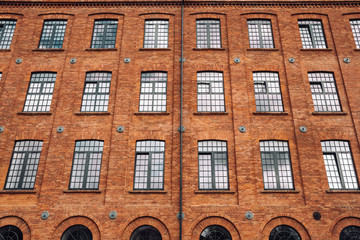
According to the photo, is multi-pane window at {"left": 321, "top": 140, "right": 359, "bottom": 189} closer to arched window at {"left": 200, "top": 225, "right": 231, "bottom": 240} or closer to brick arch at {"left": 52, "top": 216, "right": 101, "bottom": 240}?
arched window at {"left": 200, "top": 225, "right": 231, "bottom": 240}

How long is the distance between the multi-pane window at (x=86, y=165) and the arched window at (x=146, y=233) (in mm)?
2764

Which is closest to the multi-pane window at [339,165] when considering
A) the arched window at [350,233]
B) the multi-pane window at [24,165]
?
the arched window at [350,233]

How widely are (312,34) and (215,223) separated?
12.0 meters

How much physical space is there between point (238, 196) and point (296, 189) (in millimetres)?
2669

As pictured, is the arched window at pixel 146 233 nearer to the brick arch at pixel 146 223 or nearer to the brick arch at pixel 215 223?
the brick arch at pixel 146 223

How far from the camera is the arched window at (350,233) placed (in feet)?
40.7

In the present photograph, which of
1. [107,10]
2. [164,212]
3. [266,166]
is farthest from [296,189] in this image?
[107,10]

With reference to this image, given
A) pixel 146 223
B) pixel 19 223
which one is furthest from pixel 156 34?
pixel 19 223

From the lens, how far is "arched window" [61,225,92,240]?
41.0 ft

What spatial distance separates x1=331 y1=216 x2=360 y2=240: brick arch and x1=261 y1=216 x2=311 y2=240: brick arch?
1.16 m

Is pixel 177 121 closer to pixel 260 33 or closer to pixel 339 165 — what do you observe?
pixel 260 33

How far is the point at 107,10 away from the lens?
17312mm

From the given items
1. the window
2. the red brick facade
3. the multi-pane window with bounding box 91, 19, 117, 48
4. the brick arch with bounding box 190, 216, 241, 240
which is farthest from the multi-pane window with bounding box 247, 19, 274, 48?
the window

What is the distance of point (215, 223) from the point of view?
41.2 feet
